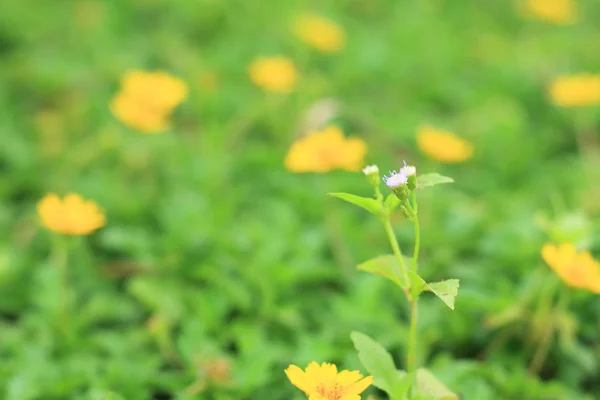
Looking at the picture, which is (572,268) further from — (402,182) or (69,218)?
(69,218)

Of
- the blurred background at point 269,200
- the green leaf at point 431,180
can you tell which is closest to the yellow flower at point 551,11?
the blurred background at point 269,200

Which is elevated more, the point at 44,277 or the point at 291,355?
the point at 44,277

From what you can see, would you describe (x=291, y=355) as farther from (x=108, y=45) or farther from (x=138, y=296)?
(x=108, y=45)

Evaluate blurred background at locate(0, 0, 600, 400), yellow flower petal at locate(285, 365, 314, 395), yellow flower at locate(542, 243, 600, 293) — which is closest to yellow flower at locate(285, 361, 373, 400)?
yellow flower petal at locate(285, 365, 314, 395)

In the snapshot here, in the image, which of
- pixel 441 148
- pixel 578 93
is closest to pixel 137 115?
pixel 441 148

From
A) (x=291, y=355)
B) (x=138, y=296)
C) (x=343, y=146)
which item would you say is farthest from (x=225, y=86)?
(x=291, y=355)

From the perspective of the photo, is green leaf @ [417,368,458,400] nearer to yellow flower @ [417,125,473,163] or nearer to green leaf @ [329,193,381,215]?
green leaf @ [329,193,381,215]
